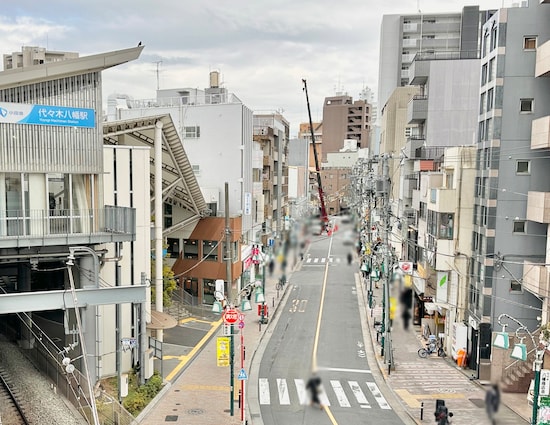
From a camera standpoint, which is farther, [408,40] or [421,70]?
[408,40]

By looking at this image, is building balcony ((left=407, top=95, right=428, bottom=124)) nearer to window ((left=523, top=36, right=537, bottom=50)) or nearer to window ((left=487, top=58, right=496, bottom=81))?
window ((left=487, top=58, right=496, bottom=81))

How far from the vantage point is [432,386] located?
13336 mm

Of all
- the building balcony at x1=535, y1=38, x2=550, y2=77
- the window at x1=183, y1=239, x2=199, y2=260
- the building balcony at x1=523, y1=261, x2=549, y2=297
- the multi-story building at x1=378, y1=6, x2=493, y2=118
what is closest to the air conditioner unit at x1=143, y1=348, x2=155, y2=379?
the window at x1=183, y1=239, x2=199, y2=260

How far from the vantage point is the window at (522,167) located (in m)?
12.8

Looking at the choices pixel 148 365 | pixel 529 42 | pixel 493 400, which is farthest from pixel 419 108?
pixel 493 400

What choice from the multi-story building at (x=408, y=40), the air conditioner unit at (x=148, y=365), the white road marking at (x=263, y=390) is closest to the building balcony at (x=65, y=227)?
the air conditioner unit at (x=148, y=365)

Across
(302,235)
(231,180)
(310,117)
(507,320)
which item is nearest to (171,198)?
(231,180)

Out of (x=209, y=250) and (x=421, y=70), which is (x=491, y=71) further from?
(x=209, y=250)

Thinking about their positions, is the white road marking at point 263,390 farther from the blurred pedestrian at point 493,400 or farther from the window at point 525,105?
the window at point 525,105

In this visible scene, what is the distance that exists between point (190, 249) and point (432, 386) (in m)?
11.5

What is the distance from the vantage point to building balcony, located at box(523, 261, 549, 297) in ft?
38.0

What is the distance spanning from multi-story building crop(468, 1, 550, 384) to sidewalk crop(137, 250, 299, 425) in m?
5.93

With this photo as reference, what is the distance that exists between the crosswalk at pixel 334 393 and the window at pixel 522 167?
6799mm

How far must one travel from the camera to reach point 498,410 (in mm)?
4000
